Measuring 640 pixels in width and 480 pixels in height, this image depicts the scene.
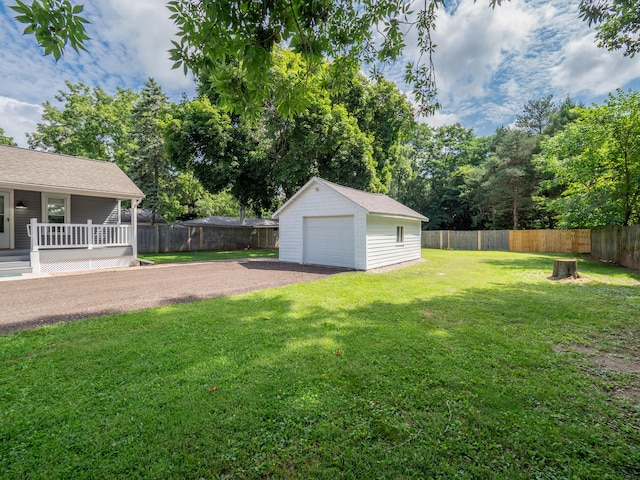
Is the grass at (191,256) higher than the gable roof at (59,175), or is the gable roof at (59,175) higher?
the gable roof at (59,175)

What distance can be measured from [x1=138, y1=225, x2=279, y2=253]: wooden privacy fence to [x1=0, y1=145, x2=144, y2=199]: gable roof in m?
5.83

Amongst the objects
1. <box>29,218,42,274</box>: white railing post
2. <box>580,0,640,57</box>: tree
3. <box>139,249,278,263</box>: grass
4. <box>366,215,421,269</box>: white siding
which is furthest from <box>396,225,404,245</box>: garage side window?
<box>29,218,42,274</box>: white railing post

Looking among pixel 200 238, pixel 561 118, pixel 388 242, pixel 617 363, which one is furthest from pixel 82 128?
pixel 561 118

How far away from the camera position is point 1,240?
1053 cm

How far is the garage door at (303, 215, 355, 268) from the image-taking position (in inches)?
458

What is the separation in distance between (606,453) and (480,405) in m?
0.80

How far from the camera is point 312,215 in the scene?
1252cm

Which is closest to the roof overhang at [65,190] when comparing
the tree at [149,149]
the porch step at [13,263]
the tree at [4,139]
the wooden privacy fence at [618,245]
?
the porch step at [13,263]

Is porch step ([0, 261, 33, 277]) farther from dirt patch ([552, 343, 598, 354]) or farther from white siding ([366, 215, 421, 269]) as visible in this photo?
dirt patch ([552, 343, 598, 354])

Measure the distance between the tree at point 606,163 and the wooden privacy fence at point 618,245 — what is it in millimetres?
753

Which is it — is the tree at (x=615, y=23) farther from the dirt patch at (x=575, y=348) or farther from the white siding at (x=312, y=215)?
the white siding at (x=312, y=215)

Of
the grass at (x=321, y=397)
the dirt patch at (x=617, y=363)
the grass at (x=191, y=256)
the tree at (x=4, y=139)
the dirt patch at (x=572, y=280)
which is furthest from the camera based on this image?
the tree at (x=4, y=139)

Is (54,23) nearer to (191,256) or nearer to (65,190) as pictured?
(65,190)

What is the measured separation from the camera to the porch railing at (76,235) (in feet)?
31.2
